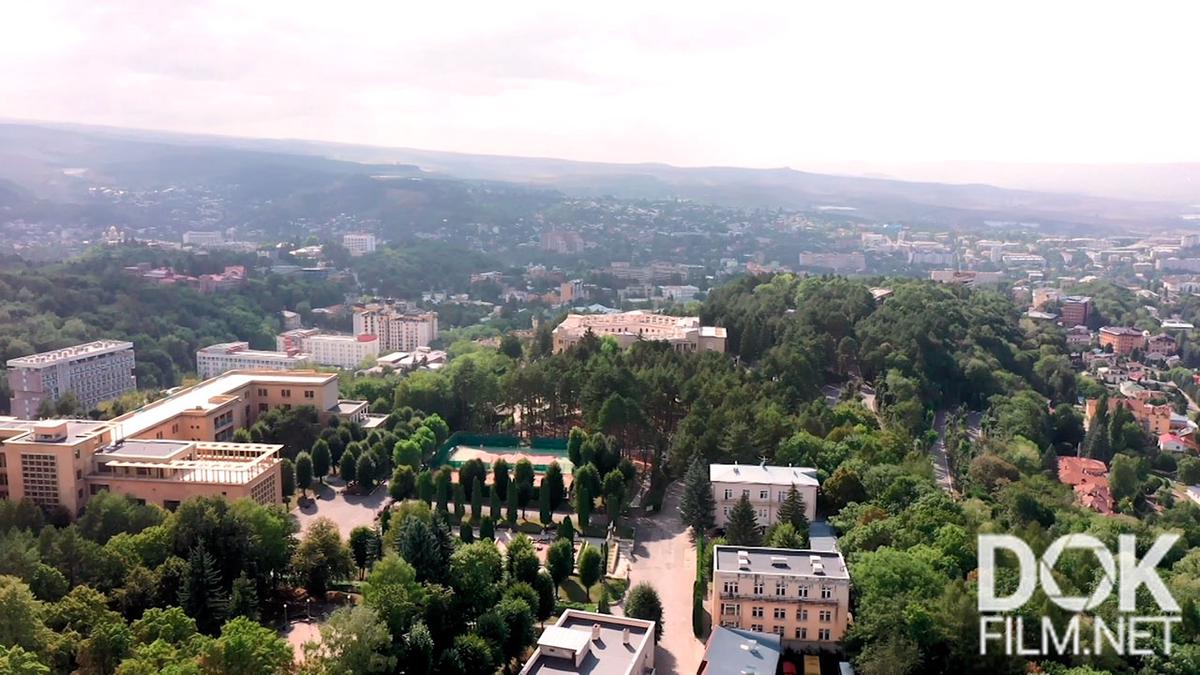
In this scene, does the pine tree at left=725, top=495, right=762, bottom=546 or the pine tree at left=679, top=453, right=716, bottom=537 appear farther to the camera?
the pine tree at left=679, top=453, right=716, bottom=537

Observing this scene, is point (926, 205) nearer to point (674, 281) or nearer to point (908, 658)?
point (674, 281)

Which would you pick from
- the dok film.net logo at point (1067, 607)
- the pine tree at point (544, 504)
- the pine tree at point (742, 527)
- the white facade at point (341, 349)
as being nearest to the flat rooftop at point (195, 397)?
the pine tree at point (544, 504)

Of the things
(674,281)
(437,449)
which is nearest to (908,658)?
(437,449)

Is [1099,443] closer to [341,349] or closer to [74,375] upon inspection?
[341,349]

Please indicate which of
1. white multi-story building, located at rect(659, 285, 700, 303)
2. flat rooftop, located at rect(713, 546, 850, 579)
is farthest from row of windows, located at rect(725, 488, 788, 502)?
white multi-story building, located at rect(659, 285, 700, 303)

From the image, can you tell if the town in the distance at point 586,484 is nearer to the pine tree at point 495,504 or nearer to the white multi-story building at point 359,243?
the pine tree at point 495,504

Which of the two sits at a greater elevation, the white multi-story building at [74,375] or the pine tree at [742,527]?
the pine tree at [742,527]

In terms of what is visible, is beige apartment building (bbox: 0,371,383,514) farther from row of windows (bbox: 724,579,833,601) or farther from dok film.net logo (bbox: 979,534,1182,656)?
dok film.net logo (bbox: 979,534,1182,656)
